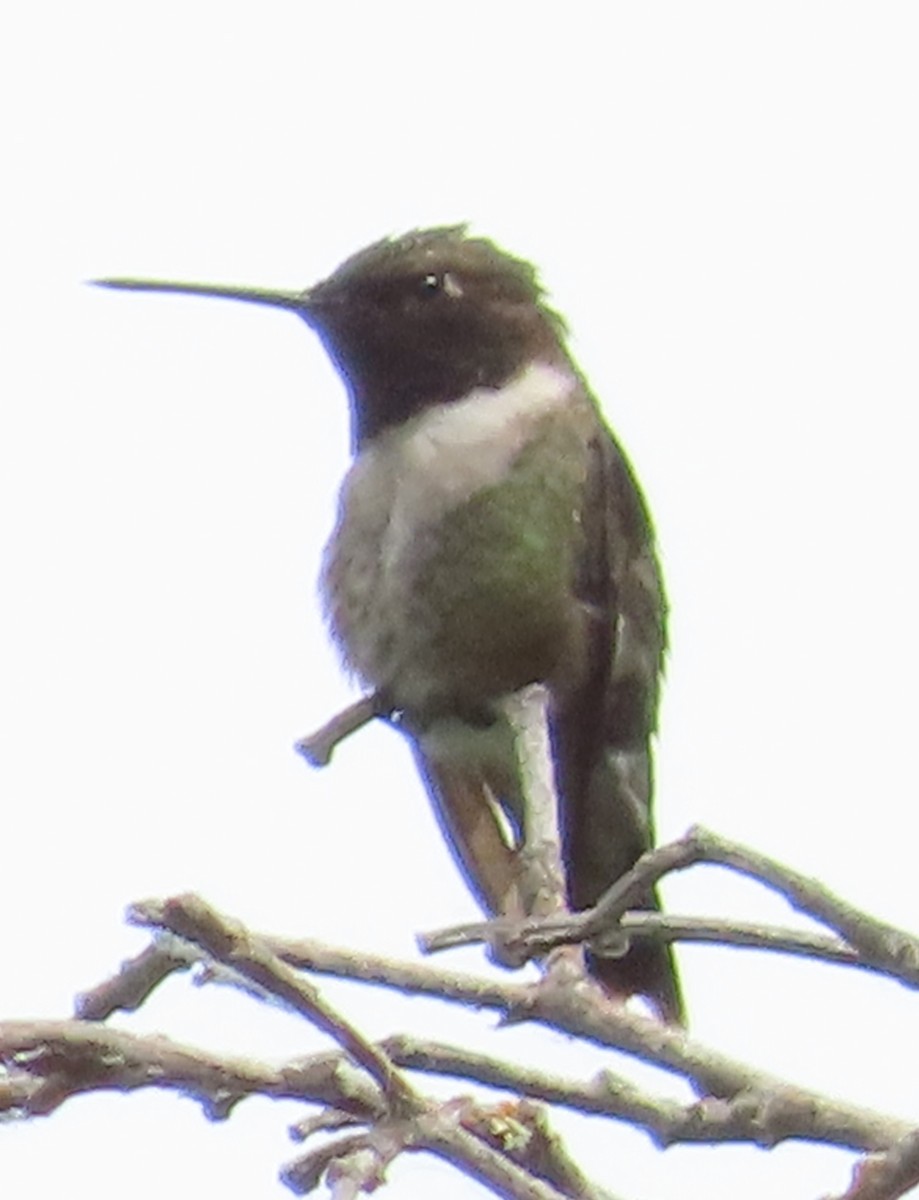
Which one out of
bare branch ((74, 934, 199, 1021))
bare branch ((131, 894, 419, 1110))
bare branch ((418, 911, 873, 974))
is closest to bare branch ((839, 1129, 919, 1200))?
bare branch ((418, 911, 873, 974))

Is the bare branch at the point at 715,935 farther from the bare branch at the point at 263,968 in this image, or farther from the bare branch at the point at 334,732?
the bare branch at the point at 334,732

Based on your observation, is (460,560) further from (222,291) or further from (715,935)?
(715,935)

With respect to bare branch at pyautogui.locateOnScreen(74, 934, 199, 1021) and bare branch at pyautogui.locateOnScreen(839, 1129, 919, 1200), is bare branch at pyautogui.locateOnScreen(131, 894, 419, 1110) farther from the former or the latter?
bare branch at pyautogui.locateOnScreen(839, 1129, 919, 1200)

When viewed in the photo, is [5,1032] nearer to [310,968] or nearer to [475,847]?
[310,968]

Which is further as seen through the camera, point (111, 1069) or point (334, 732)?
point (334, 732)

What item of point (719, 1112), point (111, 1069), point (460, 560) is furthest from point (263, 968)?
point (460, 560)

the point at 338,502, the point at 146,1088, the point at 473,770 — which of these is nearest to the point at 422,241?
the point at 338,502
